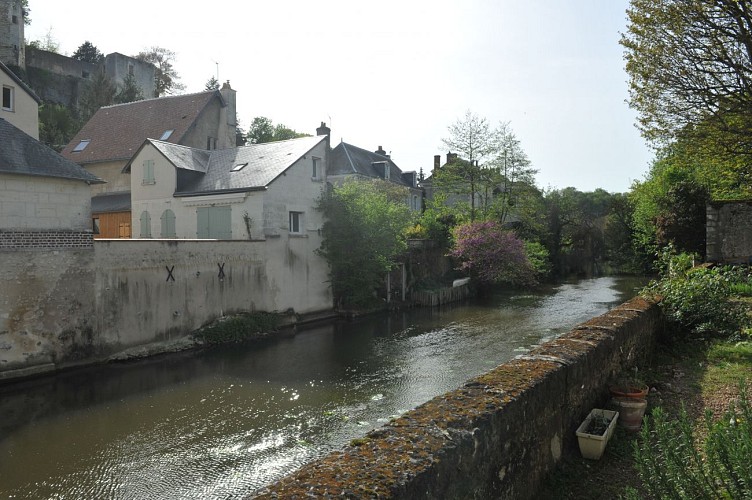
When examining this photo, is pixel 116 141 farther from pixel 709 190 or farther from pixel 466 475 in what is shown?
pixel 709 190

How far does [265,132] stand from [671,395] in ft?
157

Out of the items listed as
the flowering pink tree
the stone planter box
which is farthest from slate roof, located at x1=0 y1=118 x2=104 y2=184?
the flowering pink tree

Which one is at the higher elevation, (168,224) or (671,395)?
(168,224)

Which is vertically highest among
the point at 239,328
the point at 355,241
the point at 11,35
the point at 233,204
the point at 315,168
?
the point at 11,35

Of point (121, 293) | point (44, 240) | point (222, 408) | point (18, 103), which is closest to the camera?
point (222, 408)

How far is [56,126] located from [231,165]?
2386 centimetres

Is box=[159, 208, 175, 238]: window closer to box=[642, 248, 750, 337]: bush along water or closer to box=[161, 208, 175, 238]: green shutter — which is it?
box=[161, 208, 175, 238]: green shutter

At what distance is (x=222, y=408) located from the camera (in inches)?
432

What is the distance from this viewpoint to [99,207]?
2588 cm

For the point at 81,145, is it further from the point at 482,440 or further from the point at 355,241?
the point at 482,440

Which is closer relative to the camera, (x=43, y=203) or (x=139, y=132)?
(x=43, y=203)

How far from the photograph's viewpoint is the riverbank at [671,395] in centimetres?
409

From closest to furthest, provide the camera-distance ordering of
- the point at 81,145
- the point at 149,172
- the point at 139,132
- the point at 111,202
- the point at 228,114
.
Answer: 1. the point at 149,172
2. the point at 111,202
3. the point at 139,132
4. the point at 81,145
5. the point at 228,114

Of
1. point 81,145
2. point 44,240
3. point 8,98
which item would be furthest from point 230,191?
point 81,145
